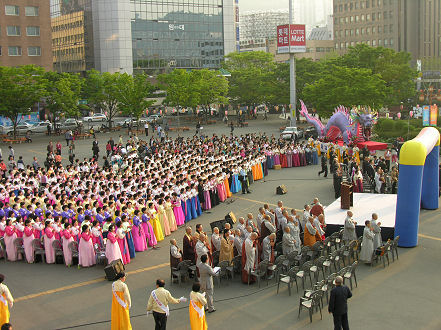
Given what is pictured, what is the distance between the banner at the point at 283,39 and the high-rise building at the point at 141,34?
122 ft

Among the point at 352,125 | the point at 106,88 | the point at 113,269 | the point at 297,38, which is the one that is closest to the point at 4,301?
the point at 113,269

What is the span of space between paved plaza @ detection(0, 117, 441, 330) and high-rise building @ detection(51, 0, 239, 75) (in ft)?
229

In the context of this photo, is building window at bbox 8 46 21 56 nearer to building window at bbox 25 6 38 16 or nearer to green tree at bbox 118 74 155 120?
building window at bbox 25 6 38 16

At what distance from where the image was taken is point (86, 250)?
1603 centimetres

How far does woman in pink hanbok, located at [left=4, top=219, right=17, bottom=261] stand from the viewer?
16.9 meters

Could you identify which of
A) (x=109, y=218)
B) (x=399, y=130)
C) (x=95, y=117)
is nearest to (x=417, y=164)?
(x=109, y=218)

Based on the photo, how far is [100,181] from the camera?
23125 mm

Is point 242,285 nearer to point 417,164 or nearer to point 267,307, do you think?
point 267,307

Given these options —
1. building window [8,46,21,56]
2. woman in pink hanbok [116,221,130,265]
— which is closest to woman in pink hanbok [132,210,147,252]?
woman in pink hanbok [116,221,130,265]

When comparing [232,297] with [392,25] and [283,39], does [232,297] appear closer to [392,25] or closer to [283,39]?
[283,39]

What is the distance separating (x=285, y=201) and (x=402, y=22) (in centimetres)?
9397

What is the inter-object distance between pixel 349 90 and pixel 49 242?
121 feet

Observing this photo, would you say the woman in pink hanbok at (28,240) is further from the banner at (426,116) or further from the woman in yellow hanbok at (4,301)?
the banner at (426,116)

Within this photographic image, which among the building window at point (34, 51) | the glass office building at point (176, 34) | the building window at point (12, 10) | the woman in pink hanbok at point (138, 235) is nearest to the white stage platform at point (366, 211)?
the woman in pink hanbok at point (138, 235)
